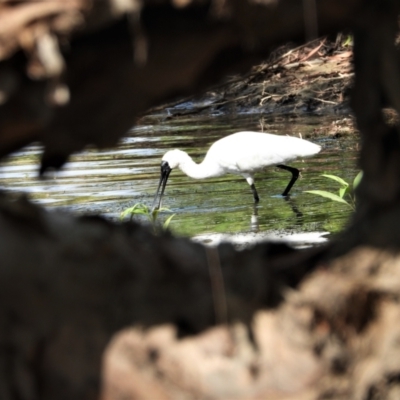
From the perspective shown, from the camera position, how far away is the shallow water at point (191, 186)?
7684mm

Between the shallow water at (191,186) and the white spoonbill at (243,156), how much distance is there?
0.65 ft

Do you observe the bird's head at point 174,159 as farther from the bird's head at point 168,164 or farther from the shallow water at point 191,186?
the shallow water at point 191,186

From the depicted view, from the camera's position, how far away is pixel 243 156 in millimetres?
9852

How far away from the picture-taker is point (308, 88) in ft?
49.9

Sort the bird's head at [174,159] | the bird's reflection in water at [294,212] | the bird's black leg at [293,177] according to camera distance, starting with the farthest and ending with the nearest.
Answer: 1. the bird's head at [174,159]
2. the bird's black leg at [293,177]
3. the bird's reflection in water at [294,212]

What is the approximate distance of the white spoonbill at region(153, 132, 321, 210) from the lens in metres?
9.86

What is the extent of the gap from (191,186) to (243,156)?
32.7 inches

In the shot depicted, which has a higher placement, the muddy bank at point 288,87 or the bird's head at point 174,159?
the muddy bank at point 288,87

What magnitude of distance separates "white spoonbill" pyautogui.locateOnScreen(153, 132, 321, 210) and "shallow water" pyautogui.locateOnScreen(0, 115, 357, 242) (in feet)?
0.65

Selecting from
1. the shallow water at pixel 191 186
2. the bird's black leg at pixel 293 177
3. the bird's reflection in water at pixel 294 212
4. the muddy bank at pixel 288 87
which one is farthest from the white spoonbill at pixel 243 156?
the muddy bank at pixel 288 87

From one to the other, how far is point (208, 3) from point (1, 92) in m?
0.59

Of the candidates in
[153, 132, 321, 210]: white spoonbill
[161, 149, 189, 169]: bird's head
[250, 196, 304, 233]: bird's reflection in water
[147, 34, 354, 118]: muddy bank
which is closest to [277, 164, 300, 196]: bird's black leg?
[153, 132, 321, 210]: white spoonbill

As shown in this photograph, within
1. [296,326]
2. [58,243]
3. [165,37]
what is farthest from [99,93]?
[296,326]

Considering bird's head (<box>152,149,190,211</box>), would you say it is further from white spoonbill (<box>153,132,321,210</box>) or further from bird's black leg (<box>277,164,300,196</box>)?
bird's black leg (<box>277,164,300,196</box>)
